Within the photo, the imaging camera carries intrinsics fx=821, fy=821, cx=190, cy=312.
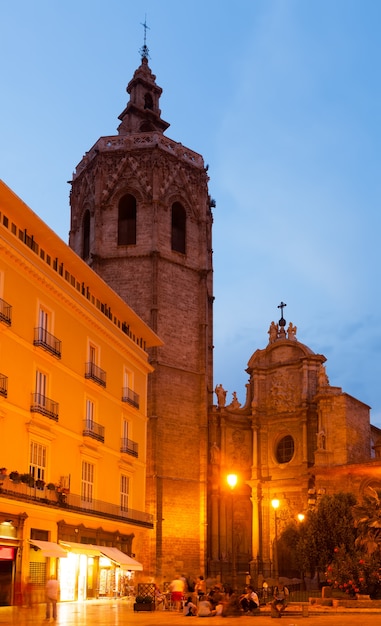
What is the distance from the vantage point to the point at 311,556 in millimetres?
33031

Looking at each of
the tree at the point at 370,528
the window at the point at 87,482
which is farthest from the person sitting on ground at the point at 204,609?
the window at the point at 87,482

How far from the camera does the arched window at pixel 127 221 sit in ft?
145

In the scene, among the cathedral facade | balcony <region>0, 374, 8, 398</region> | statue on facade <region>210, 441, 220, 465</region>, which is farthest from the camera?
statue on facade <region>210, 441, 220, 465</region>

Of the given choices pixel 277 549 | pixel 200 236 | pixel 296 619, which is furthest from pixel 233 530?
pixel 296 619

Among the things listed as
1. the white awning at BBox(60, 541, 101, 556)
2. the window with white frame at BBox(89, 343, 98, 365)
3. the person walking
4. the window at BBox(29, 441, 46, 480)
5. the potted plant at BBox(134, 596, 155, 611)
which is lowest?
the potted plant at BBox(134, 596, 155, 611)

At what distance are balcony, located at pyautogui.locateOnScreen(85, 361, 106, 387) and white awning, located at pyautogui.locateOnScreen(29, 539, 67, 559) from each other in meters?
5.98

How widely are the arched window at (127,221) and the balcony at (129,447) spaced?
1532 centimetres

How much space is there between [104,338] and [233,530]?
17.8 m

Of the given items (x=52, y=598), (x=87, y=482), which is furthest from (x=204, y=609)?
(x=87, y=482)

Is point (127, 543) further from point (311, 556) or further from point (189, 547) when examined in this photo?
point (189, 547)

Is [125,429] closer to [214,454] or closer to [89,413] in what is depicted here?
[89,413]

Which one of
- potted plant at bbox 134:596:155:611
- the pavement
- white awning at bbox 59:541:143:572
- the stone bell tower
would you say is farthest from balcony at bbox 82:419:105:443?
the stone bell tower

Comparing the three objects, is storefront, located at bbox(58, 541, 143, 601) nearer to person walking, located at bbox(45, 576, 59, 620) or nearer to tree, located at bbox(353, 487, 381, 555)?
person walking, located at bbox(45, 576, 59, 620)

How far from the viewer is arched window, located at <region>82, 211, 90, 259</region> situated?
4556 centimetres
